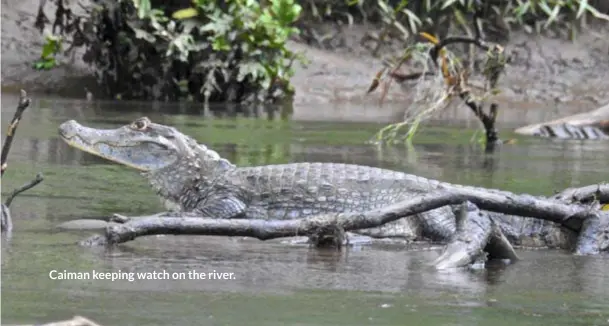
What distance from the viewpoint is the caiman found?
808 cm

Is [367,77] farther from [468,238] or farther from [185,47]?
[468,238]

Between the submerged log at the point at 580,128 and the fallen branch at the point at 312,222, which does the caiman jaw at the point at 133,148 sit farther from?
the submerged log at the point at 580,128

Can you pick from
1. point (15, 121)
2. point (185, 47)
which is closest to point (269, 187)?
point (15, 121)

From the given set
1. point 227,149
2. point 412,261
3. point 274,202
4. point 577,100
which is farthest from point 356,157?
point 577,100

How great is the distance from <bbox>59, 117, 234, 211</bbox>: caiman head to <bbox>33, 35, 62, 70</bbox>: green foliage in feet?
47.7

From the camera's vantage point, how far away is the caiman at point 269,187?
8.08m

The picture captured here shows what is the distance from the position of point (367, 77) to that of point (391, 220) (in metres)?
18.0

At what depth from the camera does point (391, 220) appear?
23.0 ft

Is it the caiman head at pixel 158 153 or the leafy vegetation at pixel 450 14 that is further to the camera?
the leafy vegetation at pixel 450 14

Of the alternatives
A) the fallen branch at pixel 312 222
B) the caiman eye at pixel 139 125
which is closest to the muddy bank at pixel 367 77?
the caiman eye at pixel 139 125

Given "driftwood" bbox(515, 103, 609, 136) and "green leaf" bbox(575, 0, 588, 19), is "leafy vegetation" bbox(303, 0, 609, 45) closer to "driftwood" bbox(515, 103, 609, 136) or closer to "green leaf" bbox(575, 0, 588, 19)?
"green leaf" bbox(575, 0, 588, 19)

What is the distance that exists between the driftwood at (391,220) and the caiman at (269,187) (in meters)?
0.70

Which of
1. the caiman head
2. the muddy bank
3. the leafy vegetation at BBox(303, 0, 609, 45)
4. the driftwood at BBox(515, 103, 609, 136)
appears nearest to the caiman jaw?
the caiman head

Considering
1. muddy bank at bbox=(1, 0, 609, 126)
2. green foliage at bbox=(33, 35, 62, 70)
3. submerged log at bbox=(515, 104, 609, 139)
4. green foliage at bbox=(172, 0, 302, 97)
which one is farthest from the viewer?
green foliage at bbox=(33, 35, 62, 70)
